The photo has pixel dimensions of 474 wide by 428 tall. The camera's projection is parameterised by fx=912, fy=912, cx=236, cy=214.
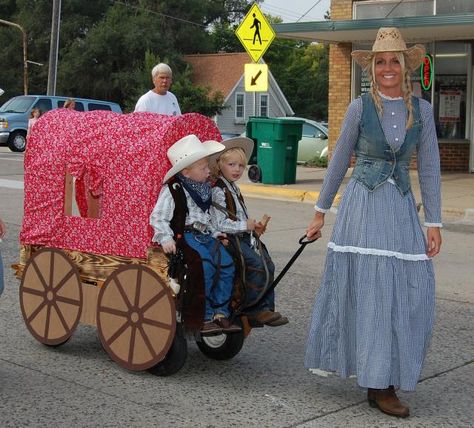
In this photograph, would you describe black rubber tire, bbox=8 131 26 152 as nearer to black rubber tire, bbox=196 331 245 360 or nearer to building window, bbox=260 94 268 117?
black rubber tire, bbox=196 331 245 360

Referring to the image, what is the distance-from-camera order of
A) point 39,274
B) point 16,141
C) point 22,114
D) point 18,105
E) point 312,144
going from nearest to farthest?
point 39,274, point 312,144, point 22,114, point 16,141, point 18,105

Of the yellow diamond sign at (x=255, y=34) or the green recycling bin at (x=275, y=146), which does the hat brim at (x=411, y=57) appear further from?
the yellow diamond sign at (x=255, y=34)

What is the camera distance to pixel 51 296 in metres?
5.70

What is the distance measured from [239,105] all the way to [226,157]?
55.3 metres

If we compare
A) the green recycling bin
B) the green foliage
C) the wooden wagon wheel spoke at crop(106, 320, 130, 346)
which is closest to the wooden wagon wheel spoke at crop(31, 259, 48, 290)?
the wooden wagon wheel spoke at crop(106, 320, 130, 346)

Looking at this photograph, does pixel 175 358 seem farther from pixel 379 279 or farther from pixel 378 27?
pixel 378 27

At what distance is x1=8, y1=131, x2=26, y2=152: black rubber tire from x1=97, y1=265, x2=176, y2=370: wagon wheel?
2595cm

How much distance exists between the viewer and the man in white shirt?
8.93 m

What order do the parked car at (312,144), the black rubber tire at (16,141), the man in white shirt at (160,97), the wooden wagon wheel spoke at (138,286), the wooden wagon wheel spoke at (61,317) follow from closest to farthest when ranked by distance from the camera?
Answer: the wooden wagon wheel spoke at (138,286)
the wooden wagon wheel spoke at (61,317)
the man in white shirt at (160,97)
the parked car at (312,144)
the black rubber tire at (16,141)

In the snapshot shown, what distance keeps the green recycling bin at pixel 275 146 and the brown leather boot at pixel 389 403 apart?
39.6 feet

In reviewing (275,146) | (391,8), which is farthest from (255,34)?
(391,8)

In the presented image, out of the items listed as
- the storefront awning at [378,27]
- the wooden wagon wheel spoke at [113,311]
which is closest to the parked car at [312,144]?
the storefront awning at [378,27]

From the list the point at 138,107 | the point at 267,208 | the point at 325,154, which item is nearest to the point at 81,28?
the point at 325,154

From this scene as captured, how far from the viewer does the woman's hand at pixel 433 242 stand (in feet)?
15.3
